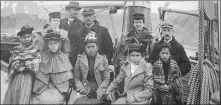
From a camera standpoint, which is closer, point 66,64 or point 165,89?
point 165,89

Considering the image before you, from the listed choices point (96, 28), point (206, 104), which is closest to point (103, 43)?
point (96, 28)

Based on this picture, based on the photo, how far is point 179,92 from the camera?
9.15 ft

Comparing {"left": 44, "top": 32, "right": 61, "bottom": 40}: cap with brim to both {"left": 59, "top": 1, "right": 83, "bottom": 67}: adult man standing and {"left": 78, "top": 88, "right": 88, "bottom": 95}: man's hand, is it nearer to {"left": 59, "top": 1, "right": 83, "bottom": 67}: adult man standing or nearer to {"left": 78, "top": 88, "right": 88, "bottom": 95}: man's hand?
{"left": 59, "top": 1, "right": 83, "bottom": 67}: adult man standing

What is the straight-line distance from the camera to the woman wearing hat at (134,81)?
2.78 m

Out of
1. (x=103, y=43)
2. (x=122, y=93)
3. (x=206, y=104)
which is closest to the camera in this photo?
(x=206, y=104)

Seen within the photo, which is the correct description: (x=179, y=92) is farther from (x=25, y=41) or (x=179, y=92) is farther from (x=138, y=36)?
(x=25, y=41)

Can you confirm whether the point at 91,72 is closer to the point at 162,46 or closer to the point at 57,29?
the point at 57,29

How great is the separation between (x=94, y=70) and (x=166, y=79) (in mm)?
912

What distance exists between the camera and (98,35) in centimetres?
364

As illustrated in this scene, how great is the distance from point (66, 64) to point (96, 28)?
31.6 inches

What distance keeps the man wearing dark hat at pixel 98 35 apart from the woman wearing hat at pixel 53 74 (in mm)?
424

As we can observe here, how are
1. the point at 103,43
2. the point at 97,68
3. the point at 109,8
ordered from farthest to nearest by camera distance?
the point at 109,8
the point at 103,43
the point at 97,68

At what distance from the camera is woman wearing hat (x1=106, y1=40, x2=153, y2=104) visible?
→ 9.13 feet

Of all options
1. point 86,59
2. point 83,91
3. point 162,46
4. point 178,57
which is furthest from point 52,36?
point 178,57
